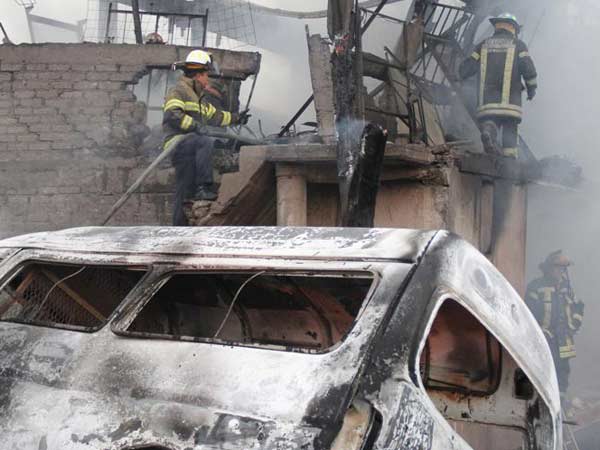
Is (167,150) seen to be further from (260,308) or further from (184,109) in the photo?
(260,308)

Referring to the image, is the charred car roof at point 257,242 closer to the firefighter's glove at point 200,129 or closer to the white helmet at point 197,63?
the firefighter's glove at point 200,129

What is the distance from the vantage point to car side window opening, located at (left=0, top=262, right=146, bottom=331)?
10.3 ft

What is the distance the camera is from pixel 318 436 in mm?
1803

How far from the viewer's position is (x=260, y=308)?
340 cm

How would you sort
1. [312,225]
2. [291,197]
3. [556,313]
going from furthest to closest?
[556,313]
[312,225]
[291,197]

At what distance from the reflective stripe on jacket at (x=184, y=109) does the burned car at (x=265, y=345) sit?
10.1ft

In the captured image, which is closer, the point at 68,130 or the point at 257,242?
the point at 257,242

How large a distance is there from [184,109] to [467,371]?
4214 mm

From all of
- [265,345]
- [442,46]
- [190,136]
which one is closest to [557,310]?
[442,46]

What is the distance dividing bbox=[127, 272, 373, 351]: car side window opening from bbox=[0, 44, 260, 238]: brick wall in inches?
175

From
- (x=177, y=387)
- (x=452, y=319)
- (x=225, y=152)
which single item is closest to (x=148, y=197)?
(x=225, y=152)

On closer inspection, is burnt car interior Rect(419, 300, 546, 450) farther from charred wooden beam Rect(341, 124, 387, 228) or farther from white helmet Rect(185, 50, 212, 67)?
white helmet Rect(185, 50, 212, 67)

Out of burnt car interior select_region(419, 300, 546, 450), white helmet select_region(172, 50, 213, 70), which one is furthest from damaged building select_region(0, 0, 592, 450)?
white helmet select_region(172, 50, 213, 70)

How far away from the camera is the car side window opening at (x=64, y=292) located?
10.3 feet
